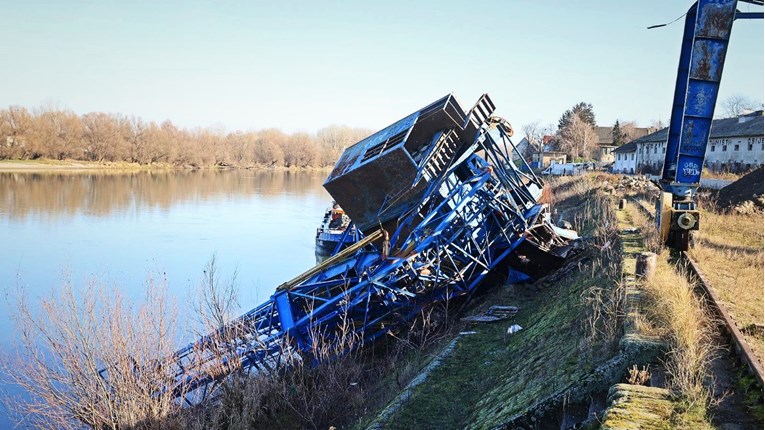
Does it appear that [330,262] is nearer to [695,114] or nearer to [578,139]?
[695,114]

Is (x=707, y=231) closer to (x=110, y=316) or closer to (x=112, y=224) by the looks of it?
(x=110, y=316)

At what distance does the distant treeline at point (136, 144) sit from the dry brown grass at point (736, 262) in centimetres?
8863

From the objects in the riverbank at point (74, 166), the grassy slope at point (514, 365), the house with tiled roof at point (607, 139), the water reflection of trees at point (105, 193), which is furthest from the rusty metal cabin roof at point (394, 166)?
the riverbank at point (74, 166)

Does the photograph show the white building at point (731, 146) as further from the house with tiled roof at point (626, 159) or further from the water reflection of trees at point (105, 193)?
the water reflection of trees at point (105, 193)

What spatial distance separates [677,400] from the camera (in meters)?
5.36

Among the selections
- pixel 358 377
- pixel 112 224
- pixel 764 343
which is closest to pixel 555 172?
pixel 112 224

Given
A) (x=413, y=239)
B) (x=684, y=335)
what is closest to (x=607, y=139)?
(x=413, y=239)

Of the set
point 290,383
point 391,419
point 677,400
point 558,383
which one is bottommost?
point 290,383

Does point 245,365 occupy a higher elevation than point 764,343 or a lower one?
lower

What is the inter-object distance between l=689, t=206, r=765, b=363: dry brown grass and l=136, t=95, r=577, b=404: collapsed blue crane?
3.24 metres

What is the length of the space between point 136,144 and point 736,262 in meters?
97.7

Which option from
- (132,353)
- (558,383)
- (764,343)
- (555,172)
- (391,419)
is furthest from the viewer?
(555,172)

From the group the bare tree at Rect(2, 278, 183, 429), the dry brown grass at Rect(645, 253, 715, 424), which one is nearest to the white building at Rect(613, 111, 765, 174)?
the dry brown grass at Rect(645, 253, 715, 424)

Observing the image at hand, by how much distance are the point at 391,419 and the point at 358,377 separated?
337cm
